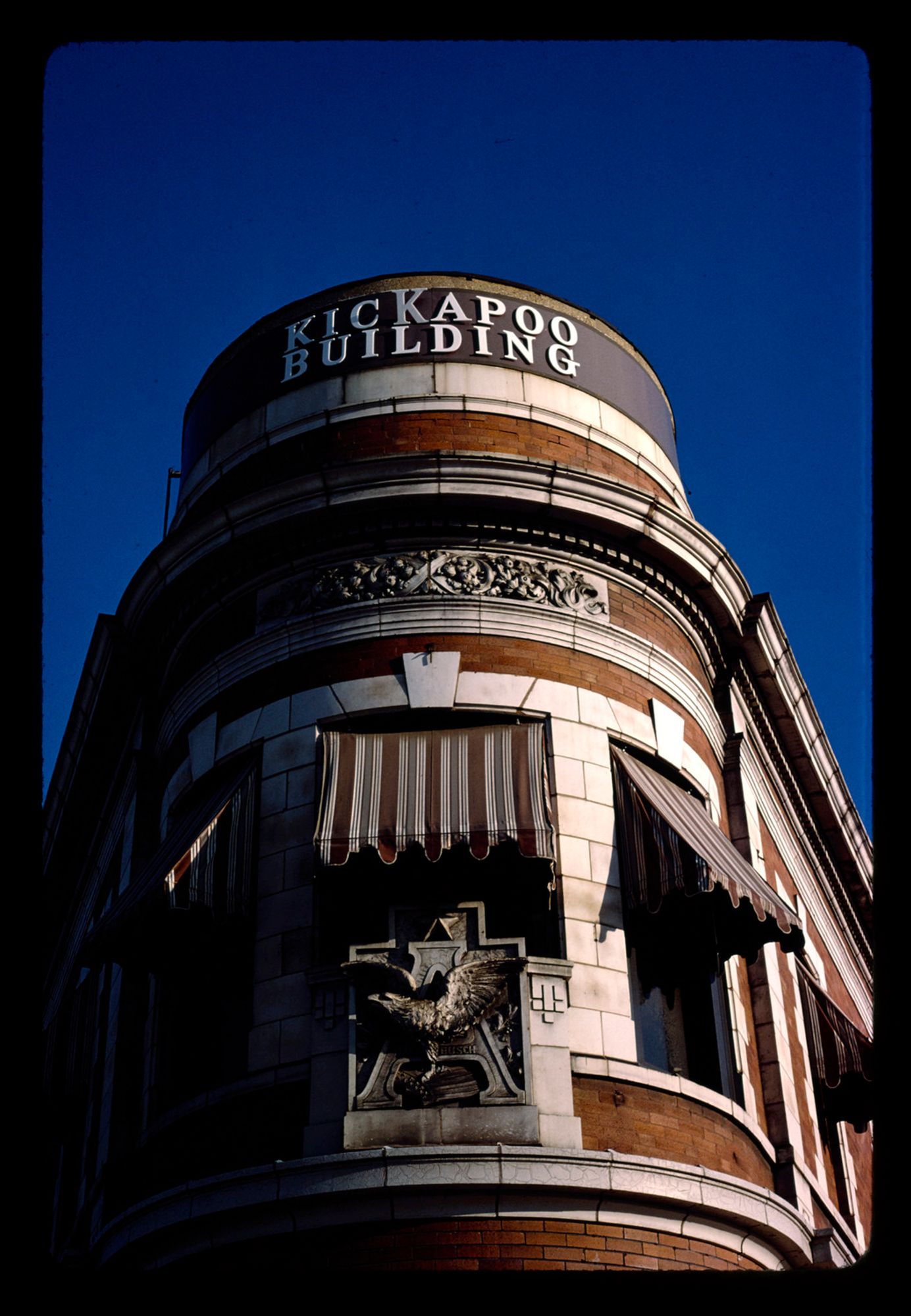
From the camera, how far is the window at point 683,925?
590 inches

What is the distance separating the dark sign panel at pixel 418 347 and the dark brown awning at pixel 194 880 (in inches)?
209

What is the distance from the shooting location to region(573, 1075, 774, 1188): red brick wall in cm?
1375

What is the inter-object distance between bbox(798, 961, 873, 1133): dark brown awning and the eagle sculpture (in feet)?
20.3

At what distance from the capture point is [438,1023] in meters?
13.8

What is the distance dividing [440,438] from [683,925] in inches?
229

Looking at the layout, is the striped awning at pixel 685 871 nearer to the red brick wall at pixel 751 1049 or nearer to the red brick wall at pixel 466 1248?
the red brick wall at pixel 751 1049

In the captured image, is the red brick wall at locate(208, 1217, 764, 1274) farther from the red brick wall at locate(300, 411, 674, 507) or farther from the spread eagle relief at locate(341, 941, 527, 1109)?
the red brick wall at locate(300, 411, 674, 507)

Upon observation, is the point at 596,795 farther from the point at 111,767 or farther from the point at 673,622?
the point at 111,767

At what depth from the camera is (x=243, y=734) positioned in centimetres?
1652

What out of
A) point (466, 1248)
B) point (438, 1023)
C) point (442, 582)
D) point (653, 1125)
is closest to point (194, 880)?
point (438, 1023)

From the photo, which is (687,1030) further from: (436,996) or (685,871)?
(436,996)

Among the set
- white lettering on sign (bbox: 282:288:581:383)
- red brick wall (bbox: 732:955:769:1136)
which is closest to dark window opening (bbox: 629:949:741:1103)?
red brick wall (bbox: 732:955:769:1136)

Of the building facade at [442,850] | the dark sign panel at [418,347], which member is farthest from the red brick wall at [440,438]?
the dark sign panel at [418,347]

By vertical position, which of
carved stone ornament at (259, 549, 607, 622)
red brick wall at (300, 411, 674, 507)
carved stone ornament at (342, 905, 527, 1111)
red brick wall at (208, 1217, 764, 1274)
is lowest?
red brick wall at (208, 1217, 764, 1274)
